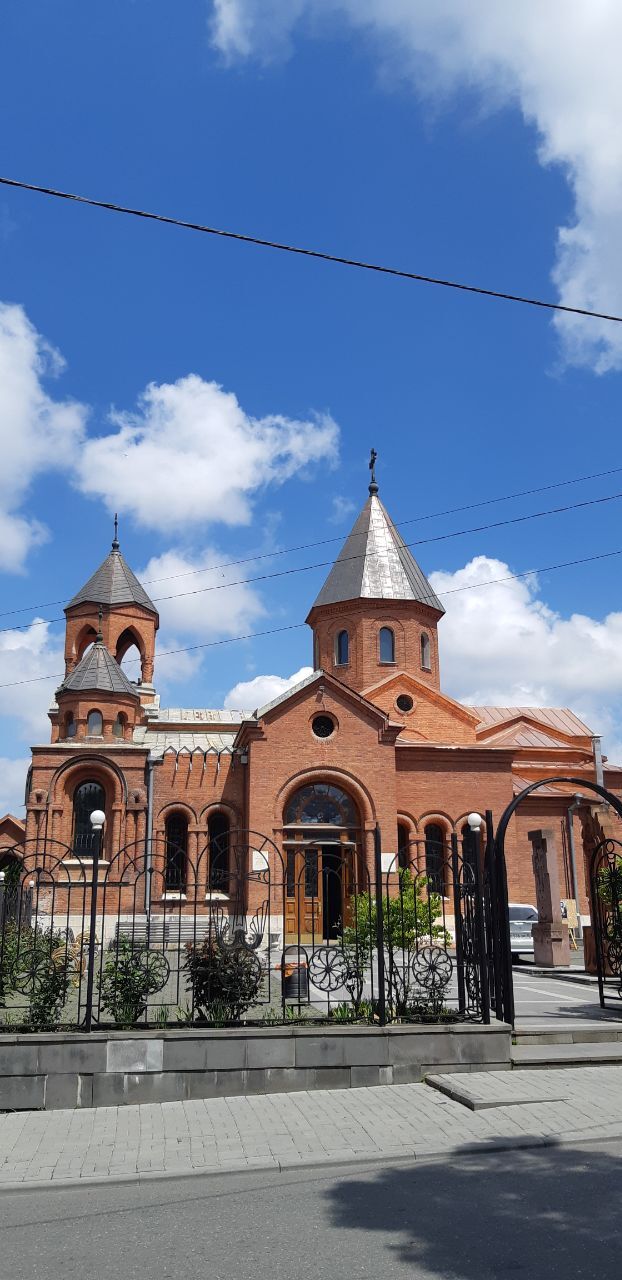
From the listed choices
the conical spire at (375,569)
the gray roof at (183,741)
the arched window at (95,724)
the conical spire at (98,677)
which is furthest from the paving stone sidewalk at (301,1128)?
the conical spire at (375,569)

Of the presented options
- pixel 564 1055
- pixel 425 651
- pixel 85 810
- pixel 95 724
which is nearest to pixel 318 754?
pixel 85 810

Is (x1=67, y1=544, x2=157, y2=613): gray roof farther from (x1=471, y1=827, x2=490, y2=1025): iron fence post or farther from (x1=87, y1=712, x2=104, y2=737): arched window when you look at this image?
(x1=471, y1=827, x2=490, y2=1025): iron fence post

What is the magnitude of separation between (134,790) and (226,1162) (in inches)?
838

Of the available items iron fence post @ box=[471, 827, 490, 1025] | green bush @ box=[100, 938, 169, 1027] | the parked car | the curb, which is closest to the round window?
the parked car

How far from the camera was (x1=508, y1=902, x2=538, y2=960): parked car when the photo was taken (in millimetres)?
23359

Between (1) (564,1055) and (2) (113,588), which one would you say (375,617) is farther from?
(1) (564,1055)

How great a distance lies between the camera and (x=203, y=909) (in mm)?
26906

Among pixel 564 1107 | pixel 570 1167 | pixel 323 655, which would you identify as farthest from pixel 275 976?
pixel 323 655

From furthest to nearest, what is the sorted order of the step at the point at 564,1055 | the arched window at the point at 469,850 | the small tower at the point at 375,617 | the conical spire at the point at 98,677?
the small tower at the point at 375,617, the conical spire at the point at 98,677, the arched window at the point at 469,850, the step at the point at 564,1055

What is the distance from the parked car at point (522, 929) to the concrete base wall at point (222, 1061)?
12781 mm

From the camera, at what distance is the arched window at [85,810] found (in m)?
26.8

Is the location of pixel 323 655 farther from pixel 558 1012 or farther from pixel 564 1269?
pixel 564 1269

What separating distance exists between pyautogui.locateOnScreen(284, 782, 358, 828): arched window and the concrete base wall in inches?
696

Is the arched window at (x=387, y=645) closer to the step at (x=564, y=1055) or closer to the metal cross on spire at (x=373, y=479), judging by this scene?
the metal cross on spire at (x=373, y=479)
